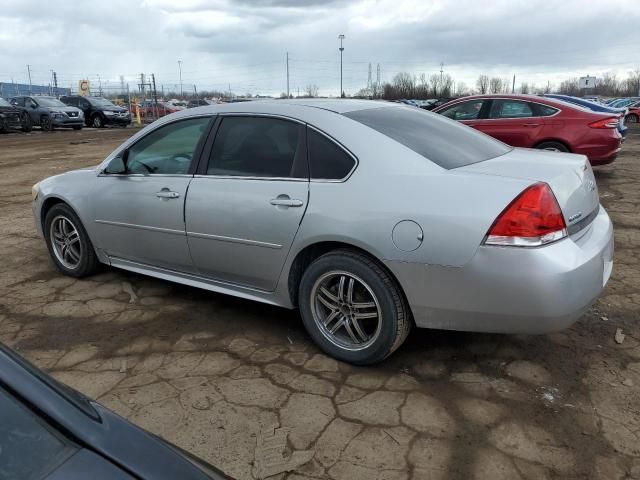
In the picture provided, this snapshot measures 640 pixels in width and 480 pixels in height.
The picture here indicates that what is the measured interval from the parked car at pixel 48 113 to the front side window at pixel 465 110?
1983 centimetres

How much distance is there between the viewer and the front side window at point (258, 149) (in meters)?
3.35

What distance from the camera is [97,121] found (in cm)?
2834

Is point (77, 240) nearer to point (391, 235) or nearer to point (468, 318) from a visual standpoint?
point (391, 235)

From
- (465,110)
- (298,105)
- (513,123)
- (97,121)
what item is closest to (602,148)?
(513,123)

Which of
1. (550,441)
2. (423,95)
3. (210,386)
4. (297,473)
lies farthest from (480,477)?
(423,95)

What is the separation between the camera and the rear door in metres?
9.14

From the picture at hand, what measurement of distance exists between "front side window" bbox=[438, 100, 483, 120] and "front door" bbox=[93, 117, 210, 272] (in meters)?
6.92

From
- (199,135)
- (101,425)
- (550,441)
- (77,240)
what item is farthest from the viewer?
(77,240)

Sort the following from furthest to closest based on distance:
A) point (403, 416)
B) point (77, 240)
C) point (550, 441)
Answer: point (77, 240)
point (403, 416)
point (550, 441)

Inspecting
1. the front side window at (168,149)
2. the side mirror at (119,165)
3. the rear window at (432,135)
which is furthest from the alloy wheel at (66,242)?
the rear window at (432,135)

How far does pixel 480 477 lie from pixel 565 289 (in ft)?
Answer: 3.20

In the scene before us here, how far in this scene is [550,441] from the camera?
2.53 m

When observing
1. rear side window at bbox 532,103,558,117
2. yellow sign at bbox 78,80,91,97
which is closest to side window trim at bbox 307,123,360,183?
rear side window at bbox 532,103,558,117

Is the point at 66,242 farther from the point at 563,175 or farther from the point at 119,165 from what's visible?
the point at 563,175
